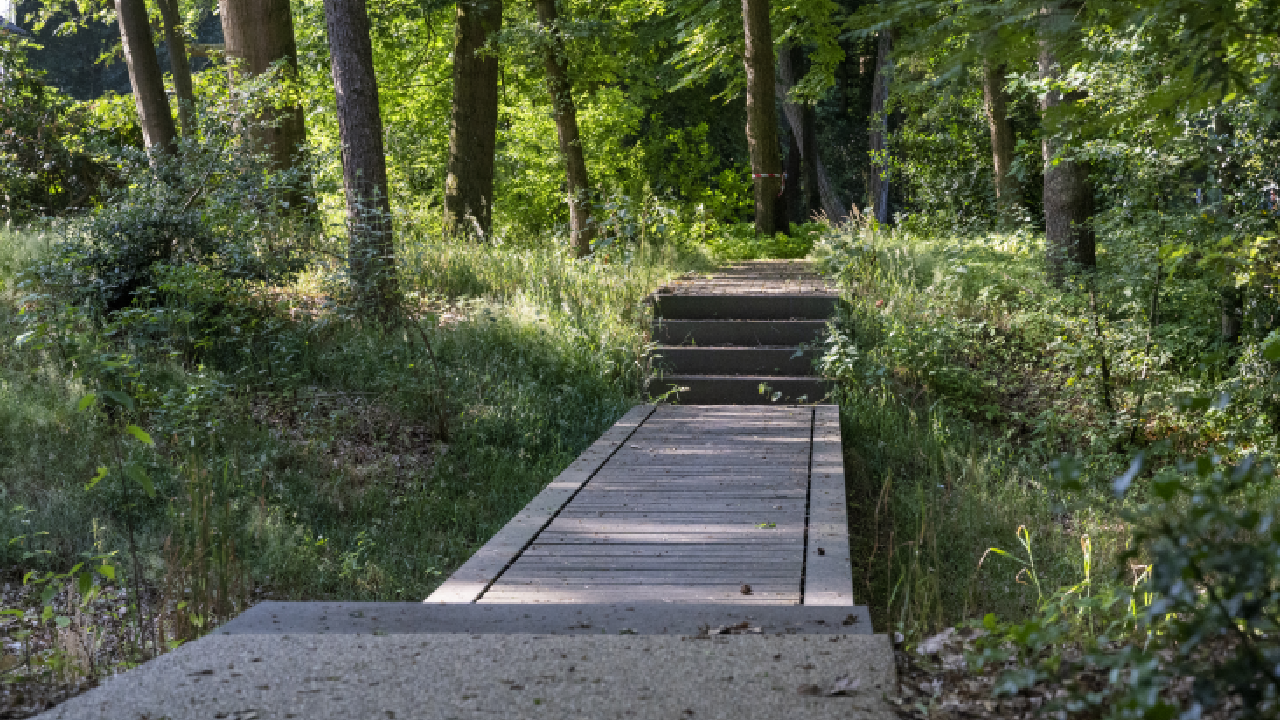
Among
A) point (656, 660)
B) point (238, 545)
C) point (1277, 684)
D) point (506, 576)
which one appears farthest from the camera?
point (238, 545)

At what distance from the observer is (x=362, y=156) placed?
31.2ft

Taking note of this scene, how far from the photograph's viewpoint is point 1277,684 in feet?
5.38

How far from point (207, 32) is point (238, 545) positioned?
36.5 meters

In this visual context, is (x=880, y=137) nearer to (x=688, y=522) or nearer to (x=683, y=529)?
(x=688, y=522)

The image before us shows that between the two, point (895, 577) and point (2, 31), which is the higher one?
point (2, 31)

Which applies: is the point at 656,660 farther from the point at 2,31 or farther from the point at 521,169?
the point at 521,169

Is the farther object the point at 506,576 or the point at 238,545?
the point at 238,545

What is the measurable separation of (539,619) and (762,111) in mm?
12573

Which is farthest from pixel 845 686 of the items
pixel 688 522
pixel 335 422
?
pixel 335 422

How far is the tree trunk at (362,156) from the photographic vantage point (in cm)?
881

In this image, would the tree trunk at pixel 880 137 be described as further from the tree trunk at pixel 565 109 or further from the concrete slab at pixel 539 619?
the concrete slab at pixel 539 619

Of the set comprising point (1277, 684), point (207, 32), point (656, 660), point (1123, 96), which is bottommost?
point (656, 660)

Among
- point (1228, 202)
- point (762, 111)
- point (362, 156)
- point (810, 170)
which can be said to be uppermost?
point (762, 111)

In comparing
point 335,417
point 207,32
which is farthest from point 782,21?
point 207,32
